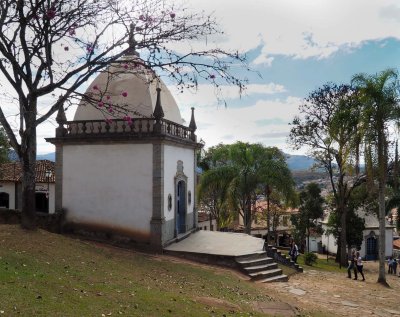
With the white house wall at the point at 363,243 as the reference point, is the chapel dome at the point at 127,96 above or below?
above

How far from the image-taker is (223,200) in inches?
1044

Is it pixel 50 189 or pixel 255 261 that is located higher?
pixel 50 189

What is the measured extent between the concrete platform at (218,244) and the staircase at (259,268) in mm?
250

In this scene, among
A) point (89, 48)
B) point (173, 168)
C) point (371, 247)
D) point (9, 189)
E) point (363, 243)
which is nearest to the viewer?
point (89, 48)

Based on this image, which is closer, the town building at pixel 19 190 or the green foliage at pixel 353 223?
the town building at pixel 19 190

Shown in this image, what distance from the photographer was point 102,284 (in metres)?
8.91

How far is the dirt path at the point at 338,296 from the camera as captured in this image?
1170cm

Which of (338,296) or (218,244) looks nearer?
(338,296)

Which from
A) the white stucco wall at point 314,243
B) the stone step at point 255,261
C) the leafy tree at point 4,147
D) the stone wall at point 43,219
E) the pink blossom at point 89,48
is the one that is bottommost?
the white stucco wall at point 314,243

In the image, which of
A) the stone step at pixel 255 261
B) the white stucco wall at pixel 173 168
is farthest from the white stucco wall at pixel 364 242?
the stone step at pixel 255 261

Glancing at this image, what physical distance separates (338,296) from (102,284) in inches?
330

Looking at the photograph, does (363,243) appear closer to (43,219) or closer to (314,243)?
(314,243)

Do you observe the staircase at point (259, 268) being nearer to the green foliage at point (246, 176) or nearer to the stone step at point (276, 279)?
the stone step at point (276, 279)

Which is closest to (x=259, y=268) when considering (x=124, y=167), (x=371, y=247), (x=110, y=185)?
(x=124, y=167)
